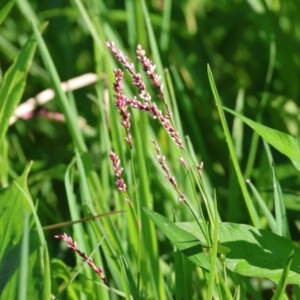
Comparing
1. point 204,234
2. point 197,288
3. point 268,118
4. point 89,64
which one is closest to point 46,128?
point 89,64

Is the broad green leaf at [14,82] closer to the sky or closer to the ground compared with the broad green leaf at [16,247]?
closer to the sky

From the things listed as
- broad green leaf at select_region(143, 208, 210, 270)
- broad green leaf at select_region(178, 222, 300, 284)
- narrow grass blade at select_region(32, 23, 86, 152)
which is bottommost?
broad green leaf at select_region(178, 222, 300, 284)

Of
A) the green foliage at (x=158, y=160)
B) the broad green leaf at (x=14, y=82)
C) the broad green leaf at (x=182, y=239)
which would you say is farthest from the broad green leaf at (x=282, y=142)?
the broad green leaf at (x=14, y=82)

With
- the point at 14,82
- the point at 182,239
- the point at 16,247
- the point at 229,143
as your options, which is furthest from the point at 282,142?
the point at 14,82

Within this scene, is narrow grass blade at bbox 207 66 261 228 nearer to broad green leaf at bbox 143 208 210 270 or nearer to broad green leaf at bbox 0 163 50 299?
broad green leaf at bbox 143 208 210 270

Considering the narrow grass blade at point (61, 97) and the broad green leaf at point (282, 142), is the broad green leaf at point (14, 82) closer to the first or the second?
the narrow grass blade at point (61, 97)

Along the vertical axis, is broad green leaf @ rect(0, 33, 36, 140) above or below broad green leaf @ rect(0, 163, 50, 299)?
above

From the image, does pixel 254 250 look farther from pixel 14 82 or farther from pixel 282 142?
pixel 14 82

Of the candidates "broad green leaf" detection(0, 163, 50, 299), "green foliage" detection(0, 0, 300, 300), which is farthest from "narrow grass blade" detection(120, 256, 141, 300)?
"broad green leaf" detection(0, 163, 50, 299)

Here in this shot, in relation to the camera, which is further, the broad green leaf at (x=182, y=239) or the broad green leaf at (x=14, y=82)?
the broad green leaf at (x=14, y=82)
